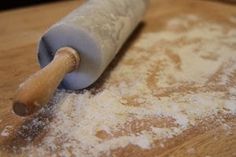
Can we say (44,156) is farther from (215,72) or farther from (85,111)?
(215,72)

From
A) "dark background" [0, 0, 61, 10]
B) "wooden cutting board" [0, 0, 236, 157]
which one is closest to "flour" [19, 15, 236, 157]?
"wooden cutting board" [0, 0, 236, 157]

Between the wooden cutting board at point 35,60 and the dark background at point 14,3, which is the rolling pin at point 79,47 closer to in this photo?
the wooden cutting board at point 35,60

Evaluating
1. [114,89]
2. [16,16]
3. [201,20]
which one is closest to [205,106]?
[114,89]

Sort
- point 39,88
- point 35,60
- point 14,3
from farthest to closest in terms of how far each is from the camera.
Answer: point 14,3
point 35,60
point 39,88

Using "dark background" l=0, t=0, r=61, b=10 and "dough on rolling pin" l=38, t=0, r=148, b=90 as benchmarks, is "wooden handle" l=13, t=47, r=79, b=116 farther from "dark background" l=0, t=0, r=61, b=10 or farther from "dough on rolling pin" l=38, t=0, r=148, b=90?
"dark background" l=0, t=0, r=61, b=10

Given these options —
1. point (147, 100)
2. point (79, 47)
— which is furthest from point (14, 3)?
point (147, 100)

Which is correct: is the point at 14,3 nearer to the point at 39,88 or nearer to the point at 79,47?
the point at 79,47
